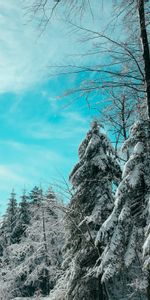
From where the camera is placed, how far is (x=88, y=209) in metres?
17.8

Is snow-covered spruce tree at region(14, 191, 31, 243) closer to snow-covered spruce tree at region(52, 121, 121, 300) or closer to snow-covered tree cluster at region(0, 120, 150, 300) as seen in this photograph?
Answer: snow-covered tree cluster at region(0, 120, 150, 300)

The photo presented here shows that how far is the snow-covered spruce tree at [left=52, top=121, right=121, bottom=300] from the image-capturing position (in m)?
16.4

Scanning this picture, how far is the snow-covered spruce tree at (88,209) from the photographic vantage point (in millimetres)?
16438

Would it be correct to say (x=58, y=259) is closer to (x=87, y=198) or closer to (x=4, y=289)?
(x=4, y=289)

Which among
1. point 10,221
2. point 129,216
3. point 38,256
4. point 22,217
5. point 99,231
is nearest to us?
point 129,216

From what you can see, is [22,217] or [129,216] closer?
[129,216]

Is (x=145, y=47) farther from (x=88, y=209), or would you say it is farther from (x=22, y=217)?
Answer: (x=22, y=217)

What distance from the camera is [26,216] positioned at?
1622 inches

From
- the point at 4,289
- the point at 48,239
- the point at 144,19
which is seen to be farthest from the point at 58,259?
the point at 144,19

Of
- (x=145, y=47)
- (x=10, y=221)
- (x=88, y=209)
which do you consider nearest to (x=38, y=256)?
(x=88, y=209)

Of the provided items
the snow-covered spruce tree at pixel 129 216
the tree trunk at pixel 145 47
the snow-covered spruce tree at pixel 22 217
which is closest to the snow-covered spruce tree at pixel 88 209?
the snow-covered spruce tree at pixel 129 216

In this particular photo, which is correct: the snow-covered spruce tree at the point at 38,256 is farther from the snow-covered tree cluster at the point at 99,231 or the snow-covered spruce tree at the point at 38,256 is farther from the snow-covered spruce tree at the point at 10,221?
the snow-covered spruce tree at the point at 10,221

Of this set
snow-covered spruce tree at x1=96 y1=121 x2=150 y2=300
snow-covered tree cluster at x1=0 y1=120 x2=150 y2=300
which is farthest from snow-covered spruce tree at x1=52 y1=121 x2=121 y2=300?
snow-covered spruce tree at x1=96 y1=121 x2=150 y2=300

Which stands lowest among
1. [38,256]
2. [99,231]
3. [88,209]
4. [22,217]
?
[99,231]
